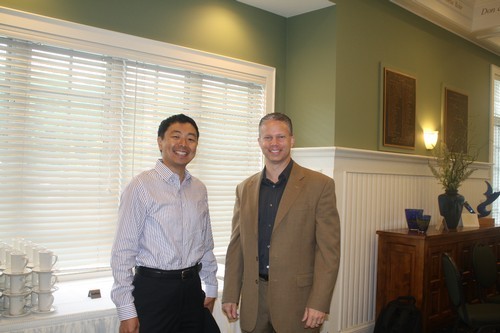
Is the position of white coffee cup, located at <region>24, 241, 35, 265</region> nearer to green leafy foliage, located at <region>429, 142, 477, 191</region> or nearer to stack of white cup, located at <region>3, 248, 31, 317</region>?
stack of white cup, located at <region>3, 248, 31, 317</region>

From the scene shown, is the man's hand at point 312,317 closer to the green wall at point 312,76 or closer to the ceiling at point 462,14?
the green wall at point 312,76

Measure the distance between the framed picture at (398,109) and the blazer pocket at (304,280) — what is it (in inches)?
91.9

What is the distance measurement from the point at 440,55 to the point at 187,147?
3730mm

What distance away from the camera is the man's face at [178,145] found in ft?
6.77

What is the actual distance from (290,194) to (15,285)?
143 centimetres

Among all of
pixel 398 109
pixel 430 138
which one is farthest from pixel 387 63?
pixel 430 138

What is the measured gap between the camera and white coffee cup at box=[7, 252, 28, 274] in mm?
2229

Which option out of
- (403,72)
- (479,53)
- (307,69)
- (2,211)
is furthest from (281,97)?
(479,53)

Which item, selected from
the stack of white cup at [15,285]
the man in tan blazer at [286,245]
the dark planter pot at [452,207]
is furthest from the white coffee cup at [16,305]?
the dark planter pot at [452,207]

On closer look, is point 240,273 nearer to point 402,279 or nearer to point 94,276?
point 94,276

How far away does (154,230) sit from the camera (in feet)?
6.54

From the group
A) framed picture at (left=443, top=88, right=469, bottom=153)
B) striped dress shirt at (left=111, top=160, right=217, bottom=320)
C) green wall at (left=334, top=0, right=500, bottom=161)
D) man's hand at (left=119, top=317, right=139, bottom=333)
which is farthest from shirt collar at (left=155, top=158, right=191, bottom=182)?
framed picture at (left=443, top=88, right=469, bottom=153)

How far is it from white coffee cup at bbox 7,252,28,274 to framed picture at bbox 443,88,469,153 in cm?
416

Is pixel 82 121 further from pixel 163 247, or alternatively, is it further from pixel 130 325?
pixel 130 325
